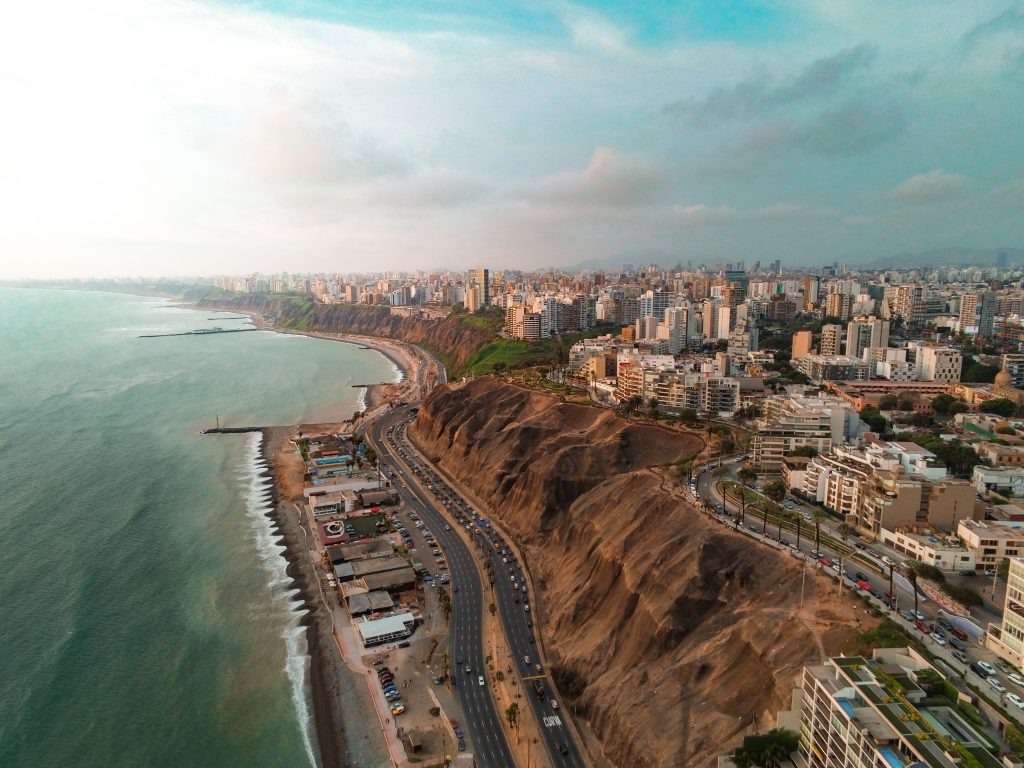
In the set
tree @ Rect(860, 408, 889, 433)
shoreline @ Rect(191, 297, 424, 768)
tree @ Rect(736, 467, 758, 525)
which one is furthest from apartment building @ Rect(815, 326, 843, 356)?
shoreline @ Rect(191, 297, 424, 768)

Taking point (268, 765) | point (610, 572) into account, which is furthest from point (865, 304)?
point (268, 765)

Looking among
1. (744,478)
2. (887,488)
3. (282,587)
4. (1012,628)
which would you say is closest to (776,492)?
(744,478)

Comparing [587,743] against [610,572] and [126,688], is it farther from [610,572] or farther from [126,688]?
[126,688]

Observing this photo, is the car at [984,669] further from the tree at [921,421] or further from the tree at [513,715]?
the tree at [921,421]

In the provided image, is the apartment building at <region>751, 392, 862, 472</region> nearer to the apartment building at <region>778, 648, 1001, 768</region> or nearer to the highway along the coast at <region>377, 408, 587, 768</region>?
the highway along the coast at <region>377, 408, 587, 768</region>

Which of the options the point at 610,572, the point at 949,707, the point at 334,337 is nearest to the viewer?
the point at 949,707
